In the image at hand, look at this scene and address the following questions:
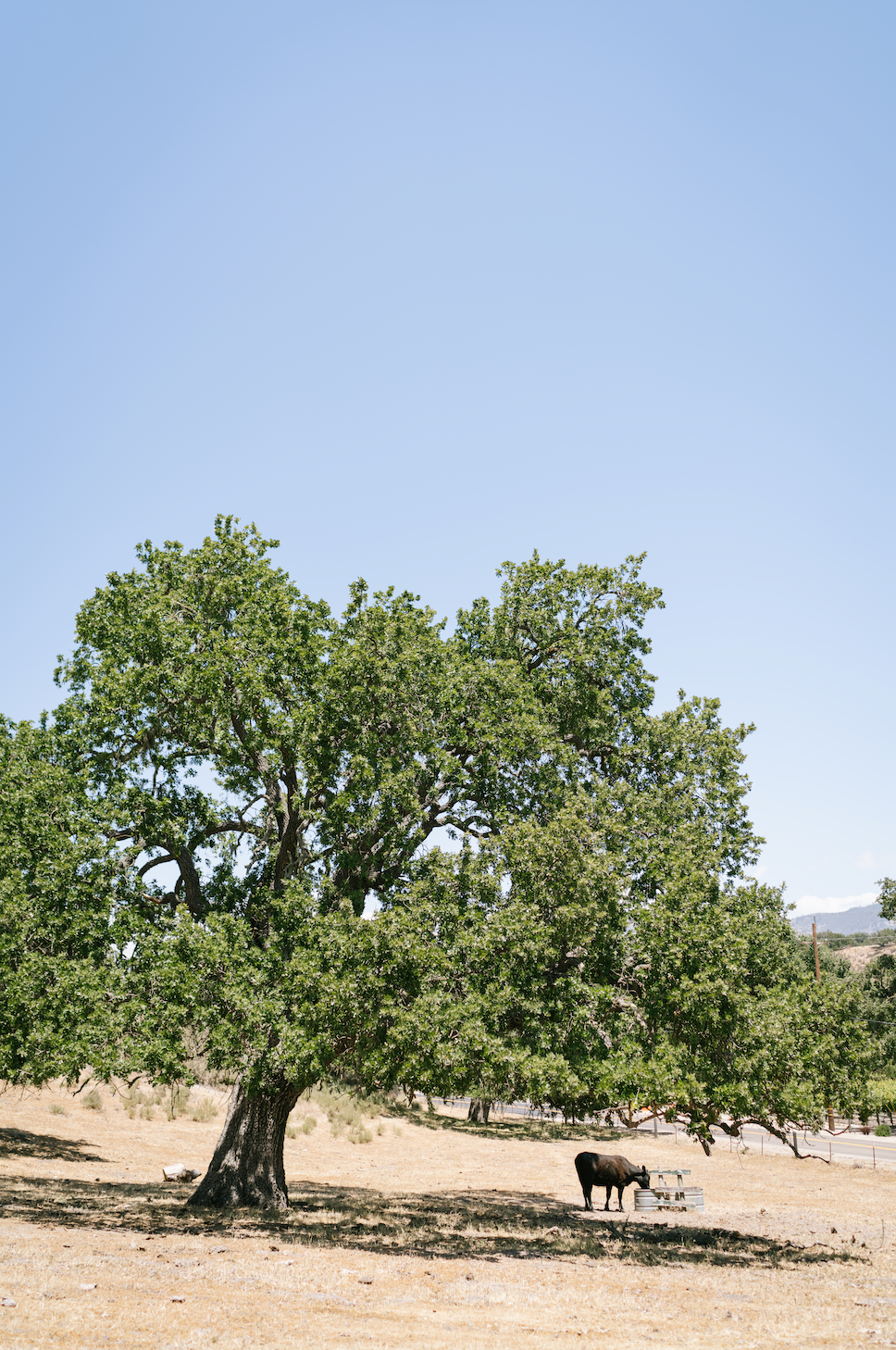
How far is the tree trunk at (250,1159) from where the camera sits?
19500 mm

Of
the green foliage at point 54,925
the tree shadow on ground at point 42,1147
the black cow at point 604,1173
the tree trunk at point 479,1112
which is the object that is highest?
the green foliage at point 54,925

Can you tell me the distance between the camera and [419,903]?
55.3ft

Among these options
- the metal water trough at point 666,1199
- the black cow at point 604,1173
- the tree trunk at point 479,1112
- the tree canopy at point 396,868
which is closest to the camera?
the tree canopy at point 396,868

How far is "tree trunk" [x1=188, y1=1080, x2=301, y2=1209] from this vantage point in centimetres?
1950

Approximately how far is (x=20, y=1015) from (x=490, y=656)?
12.3m

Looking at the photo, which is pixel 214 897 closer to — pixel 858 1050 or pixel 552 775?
pixel 552 775

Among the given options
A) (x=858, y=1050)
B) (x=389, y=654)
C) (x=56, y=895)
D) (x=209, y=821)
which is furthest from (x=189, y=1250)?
Result: (x=858, y=1050)

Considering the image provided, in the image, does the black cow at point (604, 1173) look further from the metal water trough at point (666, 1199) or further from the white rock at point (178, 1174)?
the white rock at point (178, 1174)

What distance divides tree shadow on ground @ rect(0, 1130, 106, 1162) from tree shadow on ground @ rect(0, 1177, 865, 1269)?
4.43 meters

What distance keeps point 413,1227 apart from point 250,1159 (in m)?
3.78

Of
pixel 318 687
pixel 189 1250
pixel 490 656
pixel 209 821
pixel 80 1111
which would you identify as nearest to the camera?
pixel 189 1250

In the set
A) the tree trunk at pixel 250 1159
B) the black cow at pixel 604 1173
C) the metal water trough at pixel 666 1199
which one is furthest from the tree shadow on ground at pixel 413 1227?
the black cow at pixel 604 1173

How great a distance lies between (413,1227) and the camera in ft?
62.7

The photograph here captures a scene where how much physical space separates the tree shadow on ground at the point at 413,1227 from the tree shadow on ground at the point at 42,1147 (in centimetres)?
443
